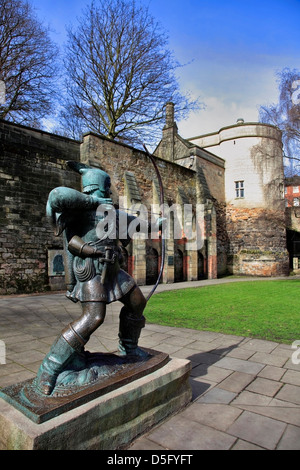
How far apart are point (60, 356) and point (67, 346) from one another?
8cm

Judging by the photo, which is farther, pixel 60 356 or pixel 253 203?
pixel 253 203

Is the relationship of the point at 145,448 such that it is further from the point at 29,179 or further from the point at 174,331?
the point at 29,179

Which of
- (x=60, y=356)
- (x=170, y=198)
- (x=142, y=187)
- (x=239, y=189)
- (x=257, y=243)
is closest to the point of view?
(x=60, y=356)

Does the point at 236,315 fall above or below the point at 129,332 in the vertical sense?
below

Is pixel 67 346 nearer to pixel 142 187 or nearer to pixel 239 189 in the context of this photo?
pixel 142 187

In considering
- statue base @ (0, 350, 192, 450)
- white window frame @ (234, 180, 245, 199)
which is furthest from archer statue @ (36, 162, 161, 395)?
white window frame @ (234, 180, 245, 199)

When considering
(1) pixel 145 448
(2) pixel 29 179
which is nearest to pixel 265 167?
(2) pixel 29 179

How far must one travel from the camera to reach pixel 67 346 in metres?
2.13

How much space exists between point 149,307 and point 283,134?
511 inches

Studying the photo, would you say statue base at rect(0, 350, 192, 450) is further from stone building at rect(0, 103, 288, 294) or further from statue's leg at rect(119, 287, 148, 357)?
stone building at rect(0, 103, 288, 294)

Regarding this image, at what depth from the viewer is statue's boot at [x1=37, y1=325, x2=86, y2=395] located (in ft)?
6.77

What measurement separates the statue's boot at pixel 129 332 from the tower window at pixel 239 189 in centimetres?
2080

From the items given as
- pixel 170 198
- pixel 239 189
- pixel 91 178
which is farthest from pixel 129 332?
pixel 239 189

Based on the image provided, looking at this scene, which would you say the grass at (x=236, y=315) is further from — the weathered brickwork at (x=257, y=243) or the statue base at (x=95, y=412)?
the weathered brickwork at (x=257, y=243)
